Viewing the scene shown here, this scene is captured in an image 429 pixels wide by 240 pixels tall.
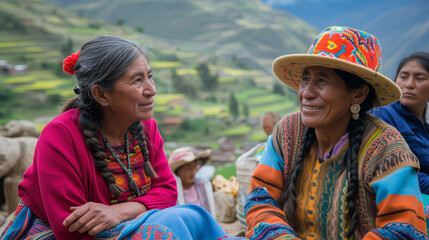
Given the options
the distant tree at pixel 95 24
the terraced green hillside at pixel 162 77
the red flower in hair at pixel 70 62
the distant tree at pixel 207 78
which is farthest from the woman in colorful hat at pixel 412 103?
the distant tree at pixel 95 24

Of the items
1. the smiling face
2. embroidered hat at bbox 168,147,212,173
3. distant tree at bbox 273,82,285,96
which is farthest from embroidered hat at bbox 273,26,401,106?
distant tree at bbox 273,82,285,96

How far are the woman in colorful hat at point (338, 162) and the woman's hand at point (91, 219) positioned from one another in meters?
0.81

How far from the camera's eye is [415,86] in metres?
3.36

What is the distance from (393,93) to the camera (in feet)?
6.88

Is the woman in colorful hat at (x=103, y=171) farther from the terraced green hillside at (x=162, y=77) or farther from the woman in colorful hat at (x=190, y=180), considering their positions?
the terraced green hillside at (x=162, y=77)

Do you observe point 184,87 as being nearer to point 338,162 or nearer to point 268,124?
point 268,124

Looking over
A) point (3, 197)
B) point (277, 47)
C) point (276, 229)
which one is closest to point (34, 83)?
point (3, 197)

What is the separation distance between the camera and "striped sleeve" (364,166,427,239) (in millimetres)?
1763

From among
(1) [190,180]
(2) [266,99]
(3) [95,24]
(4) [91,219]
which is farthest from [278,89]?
(4) [91,219]

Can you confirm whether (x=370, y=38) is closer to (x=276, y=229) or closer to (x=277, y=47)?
(x=276, y=229)

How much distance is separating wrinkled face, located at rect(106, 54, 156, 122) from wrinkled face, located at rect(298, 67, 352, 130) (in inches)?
37.7

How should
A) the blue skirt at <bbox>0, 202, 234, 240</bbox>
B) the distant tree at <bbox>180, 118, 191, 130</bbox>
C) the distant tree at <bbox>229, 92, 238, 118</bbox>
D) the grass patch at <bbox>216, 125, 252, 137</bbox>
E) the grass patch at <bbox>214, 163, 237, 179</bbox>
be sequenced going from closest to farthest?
1. the blue skirt at <bbox>0, 202, 234, 240</bbox>
2. the grass patch at <bbox>214, 163, 237, 179</bbox>
3. the distant tree at <bbox>180, 118, 191, 130</bbox>
4. the grass patch at <bbox>216, 125, 252, 137</bbox>
5. the distant tree at <bbox>229, 92, 238, 118</bbox>

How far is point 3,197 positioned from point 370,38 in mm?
4830

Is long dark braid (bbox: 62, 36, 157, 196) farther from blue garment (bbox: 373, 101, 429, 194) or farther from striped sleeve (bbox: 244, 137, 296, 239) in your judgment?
blue garment (bbox: 373, 101, 429, 194)
